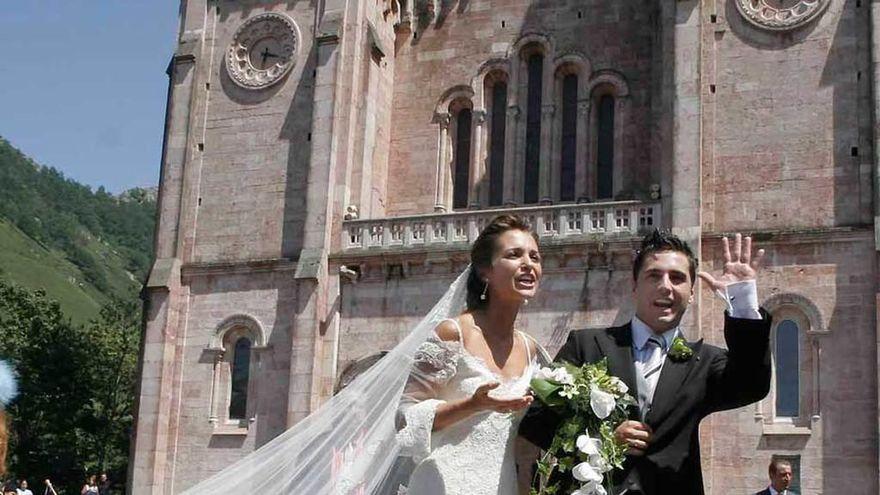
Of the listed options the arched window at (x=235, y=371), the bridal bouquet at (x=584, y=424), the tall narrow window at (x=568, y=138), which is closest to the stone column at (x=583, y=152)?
the tall narrow window at (x=568, y=138)

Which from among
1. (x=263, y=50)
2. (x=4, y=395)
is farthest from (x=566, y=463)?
(x=263, y=50)

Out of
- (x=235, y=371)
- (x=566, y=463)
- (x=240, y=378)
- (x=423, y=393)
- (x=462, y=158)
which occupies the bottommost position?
(x=566, y=463)

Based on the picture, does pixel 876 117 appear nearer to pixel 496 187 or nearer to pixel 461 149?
pixel 496 187

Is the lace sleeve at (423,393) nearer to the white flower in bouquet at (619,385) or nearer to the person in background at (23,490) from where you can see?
the white flower in bouquet at (619,385)

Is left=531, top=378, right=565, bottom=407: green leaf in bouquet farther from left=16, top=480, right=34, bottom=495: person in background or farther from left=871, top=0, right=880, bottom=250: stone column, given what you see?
left=16, top=480, right=34, bottom=495: person in background

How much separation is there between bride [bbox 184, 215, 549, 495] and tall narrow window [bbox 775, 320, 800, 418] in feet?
53.6

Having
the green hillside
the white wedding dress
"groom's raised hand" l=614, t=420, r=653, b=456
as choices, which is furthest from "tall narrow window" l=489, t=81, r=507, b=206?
the green hillside

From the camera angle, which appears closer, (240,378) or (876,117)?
(876,117)

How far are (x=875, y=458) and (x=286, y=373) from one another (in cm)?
1147

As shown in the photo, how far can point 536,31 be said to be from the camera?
2777cm

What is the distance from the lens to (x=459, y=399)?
20.8 ft

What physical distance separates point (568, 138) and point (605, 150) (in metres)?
0.88

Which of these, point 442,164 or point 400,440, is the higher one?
point 442,164

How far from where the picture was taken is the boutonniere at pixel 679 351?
5.75 meters
